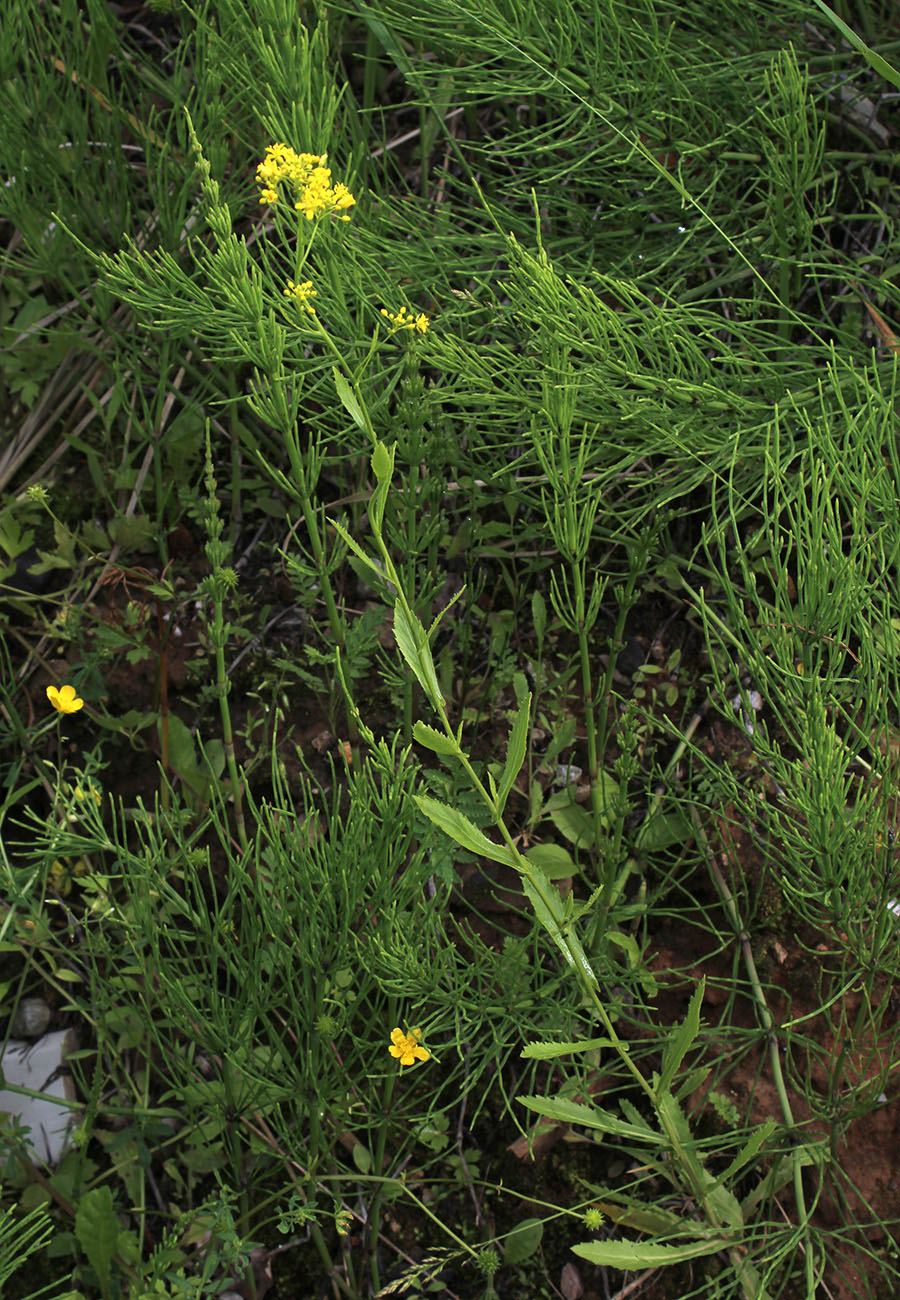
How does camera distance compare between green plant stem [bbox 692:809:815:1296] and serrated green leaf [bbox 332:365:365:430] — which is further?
green plant stem [bbox 692:809:815:1296]

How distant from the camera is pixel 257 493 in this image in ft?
7.68

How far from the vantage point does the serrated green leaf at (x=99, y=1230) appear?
1553mm

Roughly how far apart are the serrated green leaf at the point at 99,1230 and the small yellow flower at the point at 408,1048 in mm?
537

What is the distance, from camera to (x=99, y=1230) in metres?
1.55

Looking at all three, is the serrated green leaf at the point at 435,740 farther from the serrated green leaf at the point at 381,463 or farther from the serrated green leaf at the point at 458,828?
the serrated green leaf at the point at 381,463

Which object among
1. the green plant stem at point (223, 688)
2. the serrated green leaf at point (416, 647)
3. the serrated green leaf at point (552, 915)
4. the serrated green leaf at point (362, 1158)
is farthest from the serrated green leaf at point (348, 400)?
the serrated green leaf at point (362, 1158)

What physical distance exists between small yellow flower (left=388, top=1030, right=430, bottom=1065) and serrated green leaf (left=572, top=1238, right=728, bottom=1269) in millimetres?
315

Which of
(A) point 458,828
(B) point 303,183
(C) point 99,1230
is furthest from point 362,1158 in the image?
(B) point 303,183

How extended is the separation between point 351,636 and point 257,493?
0.69 m

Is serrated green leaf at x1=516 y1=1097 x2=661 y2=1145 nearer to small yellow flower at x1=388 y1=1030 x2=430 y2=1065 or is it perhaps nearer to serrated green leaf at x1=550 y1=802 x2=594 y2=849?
small yellow flower at x1=388 y1=1030 x2=430 y2=1065

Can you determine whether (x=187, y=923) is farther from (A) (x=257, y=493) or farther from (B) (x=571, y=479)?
(B) (x=571, y=479)

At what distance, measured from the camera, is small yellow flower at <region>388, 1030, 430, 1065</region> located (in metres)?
1.40

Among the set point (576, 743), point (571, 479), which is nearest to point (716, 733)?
point (576, 743)

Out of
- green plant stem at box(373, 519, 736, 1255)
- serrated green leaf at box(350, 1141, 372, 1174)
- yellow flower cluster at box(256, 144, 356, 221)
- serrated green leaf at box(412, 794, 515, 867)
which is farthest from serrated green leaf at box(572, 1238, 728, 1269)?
Answer: yellow flower cluster at box(256, 144, 356, 221)
